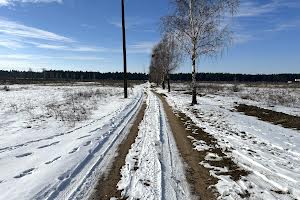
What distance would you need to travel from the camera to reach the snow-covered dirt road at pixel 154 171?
17.1 ft

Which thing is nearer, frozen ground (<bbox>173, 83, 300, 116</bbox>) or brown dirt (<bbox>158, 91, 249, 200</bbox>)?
brown dirt (<bbox>158, 91, 249, 200</bbox>)

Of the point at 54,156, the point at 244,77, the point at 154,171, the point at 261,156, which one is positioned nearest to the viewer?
the point at 154,171

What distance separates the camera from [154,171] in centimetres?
638

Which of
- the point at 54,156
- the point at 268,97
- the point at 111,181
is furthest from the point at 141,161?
the point at 268,97

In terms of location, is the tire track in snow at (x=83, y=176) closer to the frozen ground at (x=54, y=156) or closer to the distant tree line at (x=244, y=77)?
the frozen ground at (x=54, y=156)

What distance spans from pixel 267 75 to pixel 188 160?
201846 millimetres

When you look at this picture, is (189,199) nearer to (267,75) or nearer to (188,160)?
(188,160)

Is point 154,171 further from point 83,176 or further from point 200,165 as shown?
point 83,176


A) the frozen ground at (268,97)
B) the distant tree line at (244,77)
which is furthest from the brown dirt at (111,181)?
the distant tree line at (244,77)

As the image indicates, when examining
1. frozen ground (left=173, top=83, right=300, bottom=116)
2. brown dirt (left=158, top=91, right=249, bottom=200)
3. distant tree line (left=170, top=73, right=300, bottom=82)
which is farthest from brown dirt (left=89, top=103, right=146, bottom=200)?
distant tree line (left=170, top=73, right=300, bottom=82)

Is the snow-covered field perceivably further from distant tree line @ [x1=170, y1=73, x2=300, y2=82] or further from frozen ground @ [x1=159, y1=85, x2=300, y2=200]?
distant tree line @ [x1=170, y1=73, x2=300, y2=82]

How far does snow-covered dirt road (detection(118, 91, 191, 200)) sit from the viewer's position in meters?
5.23

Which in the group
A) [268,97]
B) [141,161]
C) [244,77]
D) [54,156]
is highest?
[244,77]

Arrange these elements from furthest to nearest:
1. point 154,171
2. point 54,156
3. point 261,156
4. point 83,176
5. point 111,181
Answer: point 54,156, point 261,156, point 154,171, point 83,176, point 111,181
